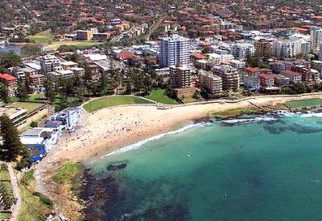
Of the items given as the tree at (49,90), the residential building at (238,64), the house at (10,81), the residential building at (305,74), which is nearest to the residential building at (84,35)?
the residential building at (238,64)

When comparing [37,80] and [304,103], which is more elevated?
[37,80]

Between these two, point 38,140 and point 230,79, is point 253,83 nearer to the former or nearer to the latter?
point 230,79

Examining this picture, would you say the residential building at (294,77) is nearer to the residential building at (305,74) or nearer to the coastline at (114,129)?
the residential building at (305,74)

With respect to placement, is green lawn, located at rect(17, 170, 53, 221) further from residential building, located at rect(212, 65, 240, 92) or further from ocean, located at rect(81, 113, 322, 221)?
residential building, located at rect(212, 65, 240, 92)

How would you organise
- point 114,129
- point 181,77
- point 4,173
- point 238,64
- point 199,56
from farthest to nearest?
point 199,56
point 238,64
point 181,77
point 114,129
point 4,173

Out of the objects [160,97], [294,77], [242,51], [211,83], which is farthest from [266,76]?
[242,51]

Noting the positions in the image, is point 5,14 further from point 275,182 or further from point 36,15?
point 275,182

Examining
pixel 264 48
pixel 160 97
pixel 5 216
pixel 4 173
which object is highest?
pixel 264 48
